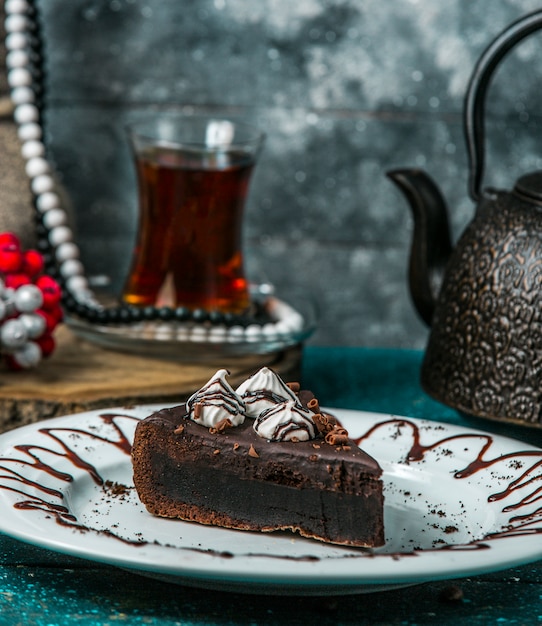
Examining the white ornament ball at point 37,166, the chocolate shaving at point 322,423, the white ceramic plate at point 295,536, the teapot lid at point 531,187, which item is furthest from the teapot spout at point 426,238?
the white ornament ball at point 37,166

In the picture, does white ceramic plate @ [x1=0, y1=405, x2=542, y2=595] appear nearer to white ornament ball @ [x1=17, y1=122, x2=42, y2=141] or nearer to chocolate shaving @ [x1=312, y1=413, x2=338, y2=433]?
chocolate shaving @ [x1=312, y1=413, x2=338, y2=433]

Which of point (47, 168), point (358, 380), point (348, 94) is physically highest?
point (348, 94)

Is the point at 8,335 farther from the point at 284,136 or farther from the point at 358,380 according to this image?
the point at 284,136

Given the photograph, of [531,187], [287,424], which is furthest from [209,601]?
[531,187]

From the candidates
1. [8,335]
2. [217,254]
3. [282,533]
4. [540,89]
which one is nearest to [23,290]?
[8,335]

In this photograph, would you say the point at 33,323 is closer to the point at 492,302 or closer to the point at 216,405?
the point at 216,405

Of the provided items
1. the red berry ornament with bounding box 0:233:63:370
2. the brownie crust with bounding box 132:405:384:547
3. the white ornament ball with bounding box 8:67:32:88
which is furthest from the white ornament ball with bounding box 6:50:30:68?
the brownie crust with bounding box 132:405:384:547
